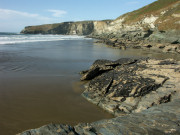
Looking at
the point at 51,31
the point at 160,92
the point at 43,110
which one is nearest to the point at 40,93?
the point at 43,110

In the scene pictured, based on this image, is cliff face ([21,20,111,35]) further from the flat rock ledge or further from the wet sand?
the wet sand

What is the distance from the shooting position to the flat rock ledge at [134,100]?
3.28 meters

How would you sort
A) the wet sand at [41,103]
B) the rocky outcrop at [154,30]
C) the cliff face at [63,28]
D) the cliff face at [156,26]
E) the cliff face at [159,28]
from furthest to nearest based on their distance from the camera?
the cliff face at [63,28] → the cliff face at [156,26] → the cliff face at [159,28] → the rocky outcrop at [154,30] → the wet sand at [41,103]

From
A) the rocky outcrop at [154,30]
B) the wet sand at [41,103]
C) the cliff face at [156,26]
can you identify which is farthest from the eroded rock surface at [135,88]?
the cliff face at [156,26]

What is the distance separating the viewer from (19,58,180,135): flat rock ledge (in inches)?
129

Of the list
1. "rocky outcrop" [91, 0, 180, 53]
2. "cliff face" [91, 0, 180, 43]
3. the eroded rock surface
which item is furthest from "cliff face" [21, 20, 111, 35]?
the eroded rock surface

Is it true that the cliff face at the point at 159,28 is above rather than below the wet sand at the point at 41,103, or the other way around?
above

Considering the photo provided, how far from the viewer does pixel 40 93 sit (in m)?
7.40

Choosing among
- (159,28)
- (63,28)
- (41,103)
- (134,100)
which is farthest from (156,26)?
(63,28)

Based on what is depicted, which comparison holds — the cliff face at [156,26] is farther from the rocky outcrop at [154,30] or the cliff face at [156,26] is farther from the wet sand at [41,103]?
the wet sand at [41,103]

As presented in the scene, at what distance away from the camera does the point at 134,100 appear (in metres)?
6.04

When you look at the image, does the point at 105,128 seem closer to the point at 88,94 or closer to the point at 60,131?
the point at 60,131

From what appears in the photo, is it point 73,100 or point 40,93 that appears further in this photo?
point 40,93

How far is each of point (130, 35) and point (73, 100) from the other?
37.6 meters
